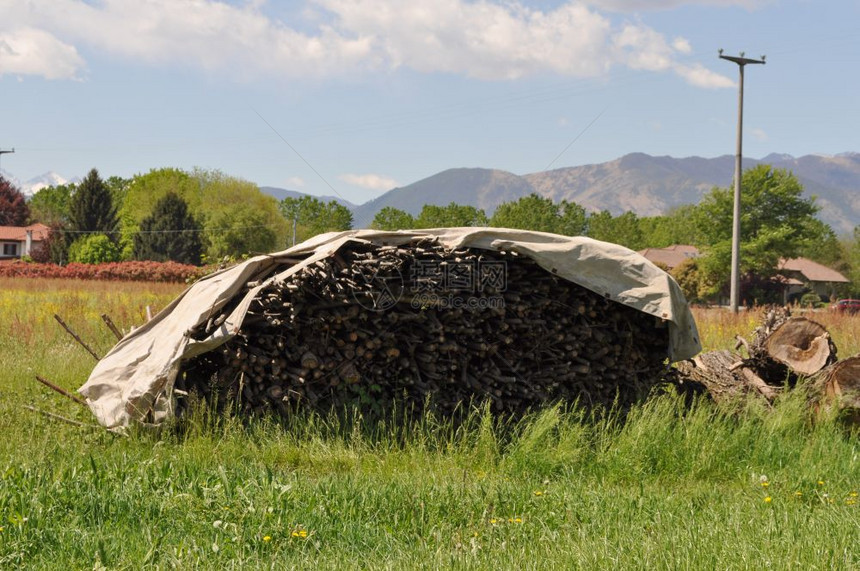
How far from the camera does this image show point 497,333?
8133mm

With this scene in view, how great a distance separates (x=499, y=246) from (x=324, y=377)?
2.22m

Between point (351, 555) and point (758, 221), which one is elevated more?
point (758, 221)

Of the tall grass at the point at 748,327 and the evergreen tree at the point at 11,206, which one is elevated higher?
the evergreen tree at the point at 11,206

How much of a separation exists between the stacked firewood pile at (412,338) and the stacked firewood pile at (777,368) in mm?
1676

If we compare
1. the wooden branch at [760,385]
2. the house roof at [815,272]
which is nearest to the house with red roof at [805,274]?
the house roof at [815,272]

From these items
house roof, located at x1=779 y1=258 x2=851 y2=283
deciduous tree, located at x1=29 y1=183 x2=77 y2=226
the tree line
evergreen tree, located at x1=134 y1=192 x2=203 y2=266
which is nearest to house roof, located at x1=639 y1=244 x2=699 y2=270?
the tree line

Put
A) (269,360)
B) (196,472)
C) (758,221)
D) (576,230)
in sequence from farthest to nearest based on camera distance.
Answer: (576,230) < (758,221) < (269,360) < (196,472)

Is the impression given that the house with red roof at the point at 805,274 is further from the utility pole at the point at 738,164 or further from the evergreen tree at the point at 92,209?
the evergreen tree at the point at 92,209

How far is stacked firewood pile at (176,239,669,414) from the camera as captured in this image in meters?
7.56

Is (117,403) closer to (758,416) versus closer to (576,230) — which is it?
(758,416)

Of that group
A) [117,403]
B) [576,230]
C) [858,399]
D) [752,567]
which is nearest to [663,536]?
[752,567]

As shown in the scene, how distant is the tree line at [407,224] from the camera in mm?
52750

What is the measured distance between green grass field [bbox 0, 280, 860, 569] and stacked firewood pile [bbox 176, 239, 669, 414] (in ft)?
1.15
